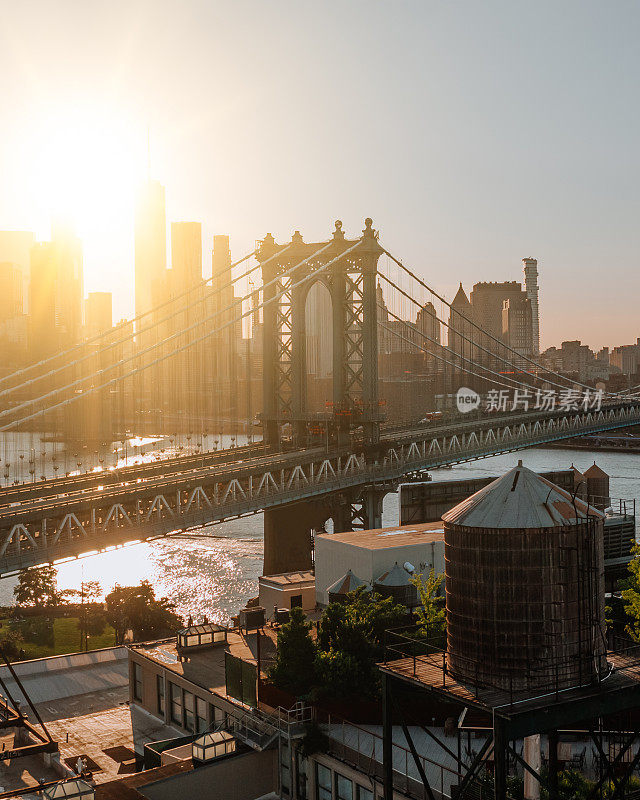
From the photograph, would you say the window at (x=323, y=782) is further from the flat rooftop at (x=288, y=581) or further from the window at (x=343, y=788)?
the flat rooftop at (x=288, y=581)

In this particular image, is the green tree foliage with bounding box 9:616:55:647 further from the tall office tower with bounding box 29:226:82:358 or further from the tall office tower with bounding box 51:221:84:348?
the tall office tower with bounding box 51:221:84:348

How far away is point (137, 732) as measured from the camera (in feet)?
95.1

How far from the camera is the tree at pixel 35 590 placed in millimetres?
58500

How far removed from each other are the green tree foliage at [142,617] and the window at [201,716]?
21936 millimetres

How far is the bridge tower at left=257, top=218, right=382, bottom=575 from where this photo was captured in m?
56.1

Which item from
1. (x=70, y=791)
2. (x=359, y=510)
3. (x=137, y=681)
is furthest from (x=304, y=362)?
(x=70, y=791)

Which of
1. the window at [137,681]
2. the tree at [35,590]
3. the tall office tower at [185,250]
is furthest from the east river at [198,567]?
the tall office tower at [185,250]

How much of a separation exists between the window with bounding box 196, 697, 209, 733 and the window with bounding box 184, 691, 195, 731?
347 millimetres

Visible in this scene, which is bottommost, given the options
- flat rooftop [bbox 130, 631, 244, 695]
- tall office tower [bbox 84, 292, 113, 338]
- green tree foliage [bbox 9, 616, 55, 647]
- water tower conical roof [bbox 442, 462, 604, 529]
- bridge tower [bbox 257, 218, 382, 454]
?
green tree foliage [bbox 9, 616, 55, 647]

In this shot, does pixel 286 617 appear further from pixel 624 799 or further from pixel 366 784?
pixel 624 799

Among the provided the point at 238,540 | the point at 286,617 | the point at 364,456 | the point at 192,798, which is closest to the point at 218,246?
the point at 238,540

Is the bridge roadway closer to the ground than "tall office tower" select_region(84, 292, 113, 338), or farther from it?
closer to the ground

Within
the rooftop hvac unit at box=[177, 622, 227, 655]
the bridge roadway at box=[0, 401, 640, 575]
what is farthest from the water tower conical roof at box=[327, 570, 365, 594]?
the bridge roadway at box=[0, 401, 640, 575]

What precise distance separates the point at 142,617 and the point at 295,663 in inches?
1046
